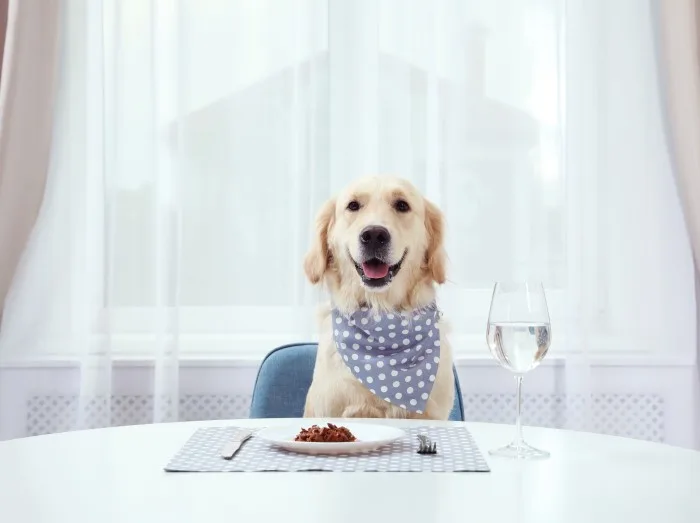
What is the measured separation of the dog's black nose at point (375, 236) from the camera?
1.92 meters

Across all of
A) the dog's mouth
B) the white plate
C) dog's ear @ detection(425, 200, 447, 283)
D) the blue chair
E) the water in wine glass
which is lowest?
the blue chair

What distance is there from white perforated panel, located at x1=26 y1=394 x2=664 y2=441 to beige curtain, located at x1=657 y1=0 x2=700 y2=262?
0.51 m

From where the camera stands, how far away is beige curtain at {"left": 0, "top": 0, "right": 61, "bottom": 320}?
9.10ft

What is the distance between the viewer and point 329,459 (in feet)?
3.41

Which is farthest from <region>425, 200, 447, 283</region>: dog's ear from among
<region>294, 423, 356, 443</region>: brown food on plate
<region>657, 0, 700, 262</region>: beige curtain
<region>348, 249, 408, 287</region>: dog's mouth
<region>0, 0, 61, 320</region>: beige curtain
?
<region>0, 0, 61, 320</region>: beige curtain

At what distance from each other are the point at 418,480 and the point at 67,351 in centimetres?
217

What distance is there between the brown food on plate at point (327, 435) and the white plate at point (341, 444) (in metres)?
0.01

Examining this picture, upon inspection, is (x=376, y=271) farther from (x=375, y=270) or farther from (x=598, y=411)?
(x=598, y=411)

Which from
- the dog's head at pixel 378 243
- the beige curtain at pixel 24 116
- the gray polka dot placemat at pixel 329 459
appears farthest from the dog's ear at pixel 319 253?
the beige curtain at pixel 24 116

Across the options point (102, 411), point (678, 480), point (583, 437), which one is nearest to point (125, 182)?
A: point (102, 411)

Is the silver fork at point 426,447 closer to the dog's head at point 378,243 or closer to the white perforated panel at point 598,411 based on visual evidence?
the dog's head at point 378,243

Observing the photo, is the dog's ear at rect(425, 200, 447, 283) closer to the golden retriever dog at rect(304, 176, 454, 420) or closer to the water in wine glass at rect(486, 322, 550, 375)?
the golden retriever dog at rect(304, 176, 454, 420)

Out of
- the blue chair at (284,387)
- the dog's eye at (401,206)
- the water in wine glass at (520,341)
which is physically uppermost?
the dog's eye at (401,206)

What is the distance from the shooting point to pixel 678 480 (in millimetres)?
937
